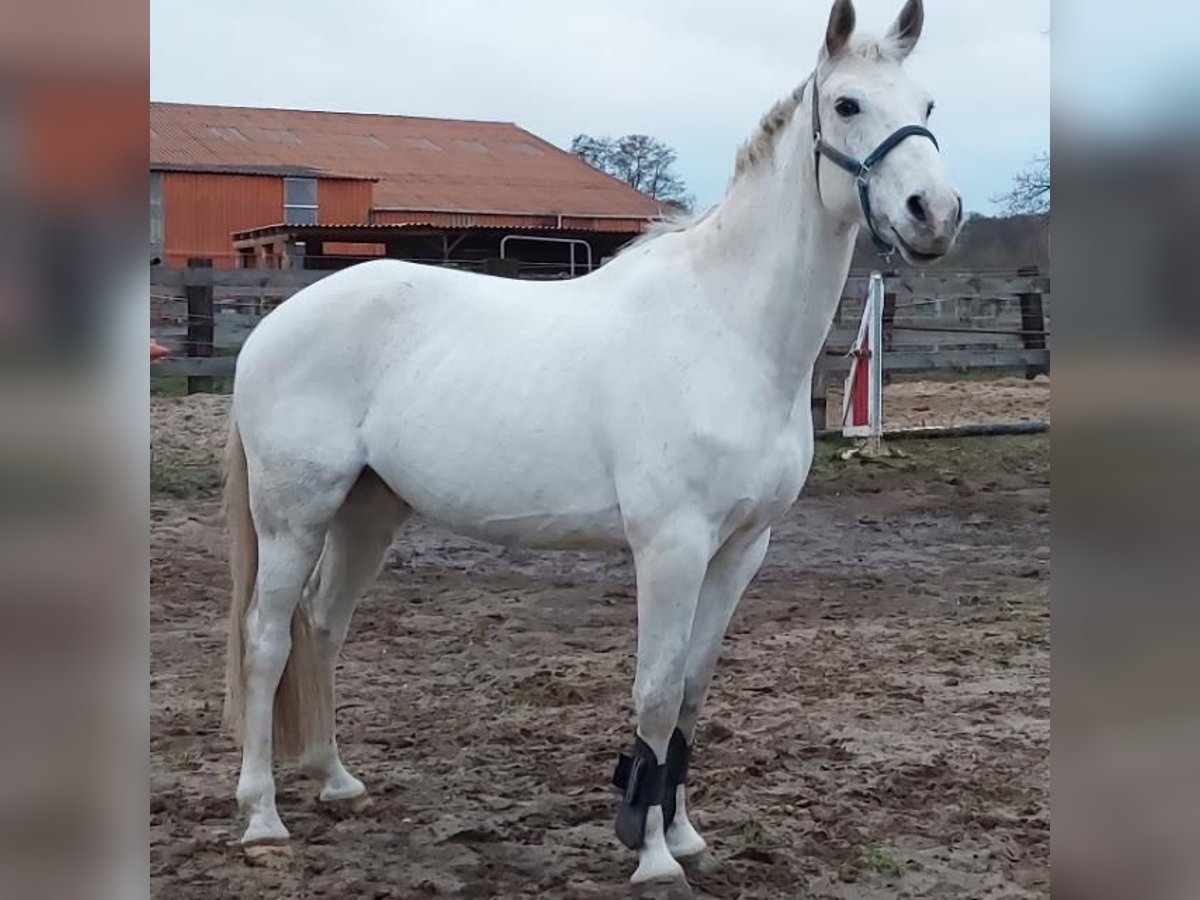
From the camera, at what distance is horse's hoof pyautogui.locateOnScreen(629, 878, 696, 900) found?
251 cm

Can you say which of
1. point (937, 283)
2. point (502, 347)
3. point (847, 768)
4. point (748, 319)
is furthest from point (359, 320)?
point (937, 283)

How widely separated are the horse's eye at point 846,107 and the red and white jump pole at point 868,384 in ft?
18.2

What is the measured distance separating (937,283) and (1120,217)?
9.66m

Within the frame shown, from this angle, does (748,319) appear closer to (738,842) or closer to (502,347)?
(502,347)

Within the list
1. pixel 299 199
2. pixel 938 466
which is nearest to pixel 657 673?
pixel 938 466

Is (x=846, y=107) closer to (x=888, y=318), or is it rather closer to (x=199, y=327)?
(x=199, y=327)

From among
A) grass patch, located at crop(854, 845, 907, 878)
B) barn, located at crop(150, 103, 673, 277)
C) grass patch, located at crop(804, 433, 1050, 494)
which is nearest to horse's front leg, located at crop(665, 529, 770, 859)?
grass patch, located at crop(854, 845, 907, 878)

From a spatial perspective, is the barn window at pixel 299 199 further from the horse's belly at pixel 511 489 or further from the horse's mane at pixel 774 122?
the horse's mane at pixel 774 122

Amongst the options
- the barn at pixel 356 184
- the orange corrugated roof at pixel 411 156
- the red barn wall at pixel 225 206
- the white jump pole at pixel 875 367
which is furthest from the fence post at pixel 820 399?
the orange corrugated roof at pixel 411 156

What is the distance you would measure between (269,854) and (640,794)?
0.90 meters

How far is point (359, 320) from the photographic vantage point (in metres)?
2.89

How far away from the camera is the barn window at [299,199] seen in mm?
26422

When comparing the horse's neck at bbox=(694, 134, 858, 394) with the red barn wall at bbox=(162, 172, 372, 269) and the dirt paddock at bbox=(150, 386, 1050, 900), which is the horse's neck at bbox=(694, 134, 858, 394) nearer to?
the dirt paddock at bbox=(150, 386, 1050, 900)

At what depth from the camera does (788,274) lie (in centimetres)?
246
